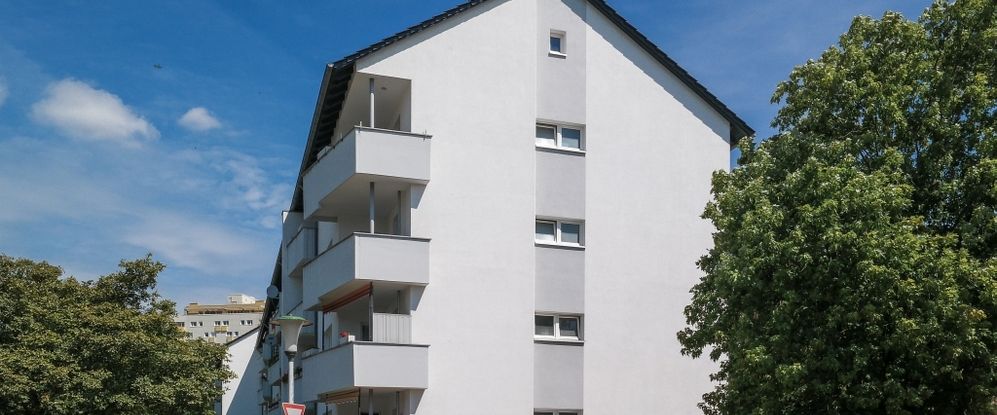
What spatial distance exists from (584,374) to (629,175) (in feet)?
18.8

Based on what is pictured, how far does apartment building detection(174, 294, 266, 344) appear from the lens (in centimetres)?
14938

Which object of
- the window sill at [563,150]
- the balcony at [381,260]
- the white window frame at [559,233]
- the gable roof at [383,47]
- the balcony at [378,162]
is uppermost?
the gable roof at [383,47]

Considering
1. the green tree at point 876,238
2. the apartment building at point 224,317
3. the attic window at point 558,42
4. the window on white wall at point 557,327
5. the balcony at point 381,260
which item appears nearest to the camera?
the green tree at point 876,238

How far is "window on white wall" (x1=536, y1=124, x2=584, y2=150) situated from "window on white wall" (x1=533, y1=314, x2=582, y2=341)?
4645 millimetres

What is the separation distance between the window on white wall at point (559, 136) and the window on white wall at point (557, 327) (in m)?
4.65

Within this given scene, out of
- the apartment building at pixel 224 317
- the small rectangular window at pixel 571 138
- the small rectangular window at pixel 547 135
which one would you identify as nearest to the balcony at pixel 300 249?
the small rectangular window at pixel 547 135

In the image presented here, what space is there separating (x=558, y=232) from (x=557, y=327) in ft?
8.37

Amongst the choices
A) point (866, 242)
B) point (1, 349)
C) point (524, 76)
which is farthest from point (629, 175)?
point (1, 349)

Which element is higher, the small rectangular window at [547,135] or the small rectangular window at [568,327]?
the small rectangular window at [547,135]

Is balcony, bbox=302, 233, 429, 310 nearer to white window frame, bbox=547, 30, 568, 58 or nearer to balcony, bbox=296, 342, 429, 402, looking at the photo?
balcony, bbox=296, 342, 429, 402

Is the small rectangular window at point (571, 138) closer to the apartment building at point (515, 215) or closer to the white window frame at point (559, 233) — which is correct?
the apartment building at point (515, 215)

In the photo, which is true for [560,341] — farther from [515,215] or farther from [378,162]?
[378,162]

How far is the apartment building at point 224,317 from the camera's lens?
149 meters

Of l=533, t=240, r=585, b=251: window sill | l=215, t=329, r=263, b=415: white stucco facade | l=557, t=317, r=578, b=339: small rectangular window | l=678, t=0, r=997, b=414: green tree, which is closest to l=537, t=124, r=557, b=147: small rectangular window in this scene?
l=533, t=240, r=585, b=251: window sill
